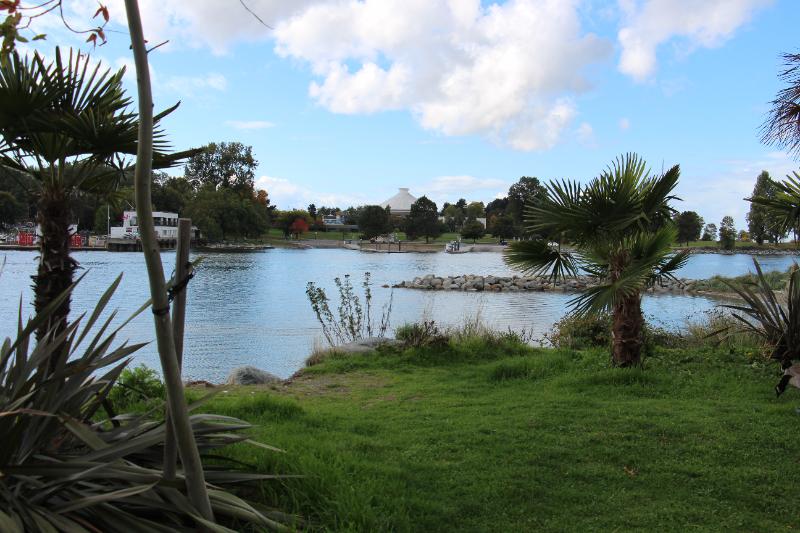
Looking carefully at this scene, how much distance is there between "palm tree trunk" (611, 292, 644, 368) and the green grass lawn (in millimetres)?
254

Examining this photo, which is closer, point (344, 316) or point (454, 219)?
point (344, 316)

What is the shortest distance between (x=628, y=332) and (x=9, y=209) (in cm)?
8490

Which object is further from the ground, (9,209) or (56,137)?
(9,209)

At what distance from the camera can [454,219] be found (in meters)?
129

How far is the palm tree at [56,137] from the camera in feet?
12.7

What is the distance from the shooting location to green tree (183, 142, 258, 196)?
9156 centimetres

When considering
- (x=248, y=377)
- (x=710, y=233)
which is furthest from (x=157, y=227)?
(x=710, y=233)

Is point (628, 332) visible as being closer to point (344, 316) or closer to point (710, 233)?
point (344, 316)

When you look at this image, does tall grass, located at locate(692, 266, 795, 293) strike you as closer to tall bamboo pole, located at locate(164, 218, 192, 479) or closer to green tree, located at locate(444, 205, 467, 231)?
tall bamboo pole, located at locate(164, 218, 192, 479)

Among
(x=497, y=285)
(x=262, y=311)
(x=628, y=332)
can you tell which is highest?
(x=628, y=332)

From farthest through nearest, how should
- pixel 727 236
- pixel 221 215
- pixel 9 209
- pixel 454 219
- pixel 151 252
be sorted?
pixel 454 219 → pixel 727 236 → pixel 221 215 → pixel 9 209 → pixel 151 252

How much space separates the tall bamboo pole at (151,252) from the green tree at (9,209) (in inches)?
3270

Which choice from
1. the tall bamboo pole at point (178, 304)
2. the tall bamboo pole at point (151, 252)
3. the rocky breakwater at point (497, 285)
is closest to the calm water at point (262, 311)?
the rocky breakwater at point (497, 285)

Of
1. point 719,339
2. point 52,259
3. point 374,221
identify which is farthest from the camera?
point 374,221
